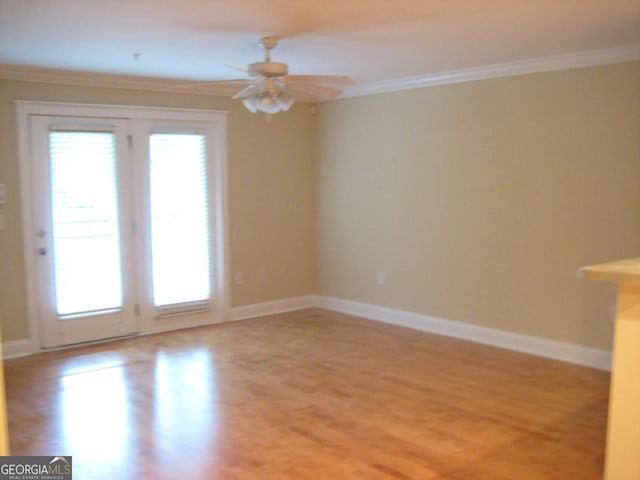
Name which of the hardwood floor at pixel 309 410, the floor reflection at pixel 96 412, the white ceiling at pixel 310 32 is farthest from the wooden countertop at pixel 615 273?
the floor reflection at pixel 96 412

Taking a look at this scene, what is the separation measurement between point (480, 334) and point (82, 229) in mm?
3869

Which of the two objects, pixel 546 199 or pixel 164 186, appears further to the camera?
pixel 164 186

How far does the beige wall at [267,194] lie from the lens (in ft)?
21.2

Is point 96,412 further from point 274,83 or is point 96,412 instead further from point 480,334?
point 480,334

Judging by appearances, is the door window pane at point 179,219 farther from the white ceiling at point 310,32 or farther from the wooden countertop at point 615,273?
the wooden countertop at point 615,273

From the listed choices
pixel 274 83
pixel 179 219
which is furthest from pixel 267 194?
pixel 274 83

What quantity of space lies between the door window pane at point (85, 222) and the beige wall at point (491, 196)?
249 centimetres

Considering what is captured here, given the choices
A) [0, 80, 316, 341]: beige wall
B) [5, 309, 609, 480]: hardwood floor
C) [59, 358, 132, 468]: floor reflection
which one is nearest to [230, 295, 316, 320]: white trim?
[0, 80, 316, 341]: beige wall

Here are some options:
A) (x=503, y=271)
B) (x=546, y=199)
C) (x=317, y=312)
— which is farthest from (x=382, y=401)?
(x=317, y=312)

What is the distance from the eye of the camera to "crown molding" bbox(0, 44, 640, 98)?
4.65m

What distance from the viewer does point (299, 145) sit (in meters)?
7.05

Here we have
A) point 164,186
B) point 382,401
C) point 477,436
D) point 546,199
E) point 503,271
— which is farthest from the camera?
point 164,186

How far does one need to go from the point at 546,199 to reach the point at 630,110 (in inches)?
37.0

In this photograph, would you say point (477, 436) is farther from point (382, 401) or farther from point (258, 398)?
point (258, 398)
